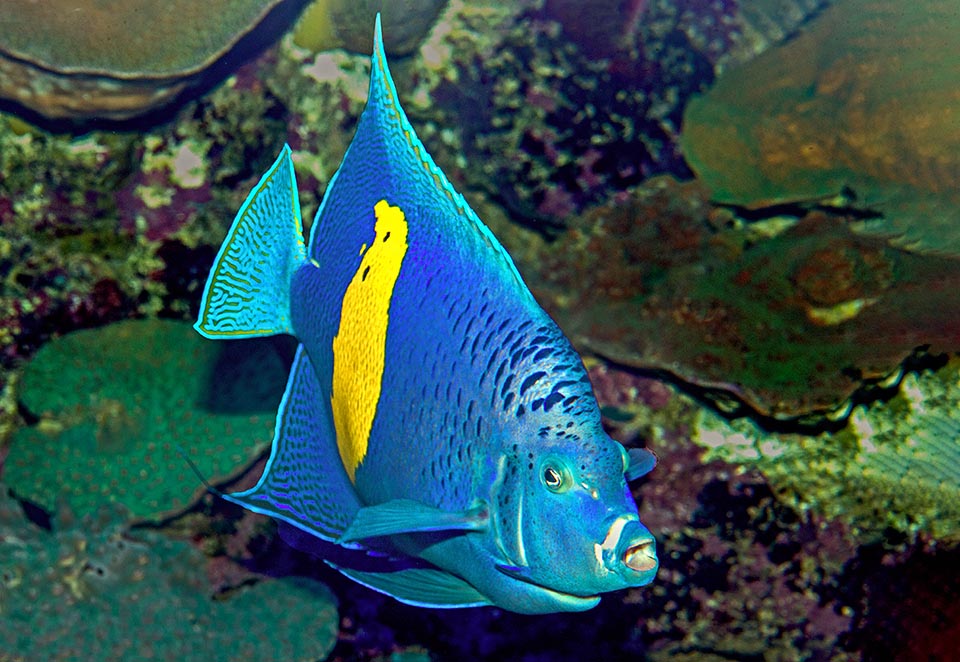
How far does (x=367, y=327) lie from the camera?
1382 mm

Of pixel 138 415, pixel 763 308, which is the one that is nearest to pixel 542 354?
pixel 763 308

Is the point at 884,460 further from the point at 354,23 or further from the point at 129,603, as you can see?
the point at 354,23

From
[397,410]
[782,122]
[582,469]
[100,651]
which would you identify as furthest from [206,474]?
[782,122]

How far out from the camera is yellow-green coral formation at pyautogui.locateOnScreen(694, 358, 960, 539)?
8.39ft

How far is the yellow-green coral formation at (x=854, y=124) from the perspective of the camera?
3410 mm

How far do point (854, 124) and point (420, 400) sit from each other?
357 cm

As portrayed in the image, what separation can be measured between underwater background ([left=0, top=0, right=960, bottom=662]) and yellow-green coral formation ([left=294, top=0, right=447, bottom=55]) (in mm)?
21

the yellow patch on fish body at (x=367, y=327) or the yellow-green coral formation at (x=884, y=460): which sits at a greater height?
the yellow patch on fish body at (x=367, y=327)

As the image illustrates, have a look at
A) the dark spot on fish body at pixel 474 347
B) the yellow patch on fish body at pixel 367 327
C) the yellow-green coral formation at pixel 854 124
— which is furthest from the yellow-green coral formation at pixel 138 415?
the yellow-green coral formation at pixel 854 124

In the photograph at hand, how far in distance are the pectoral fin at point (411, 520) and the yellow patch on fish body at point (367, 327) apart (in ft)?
0.80

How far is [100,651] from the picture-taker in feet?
8.05

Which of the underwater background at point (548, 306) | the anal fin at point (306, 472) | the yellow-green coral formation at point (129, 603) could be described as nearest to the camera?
the anal fin at point (306, 472)

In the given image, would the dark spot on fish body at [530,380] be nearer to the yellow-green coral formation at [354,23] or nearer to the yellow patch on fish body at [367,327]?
the yellow patch on fish body at [367,327]

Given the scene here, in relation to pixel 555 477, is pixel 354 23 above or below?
above
